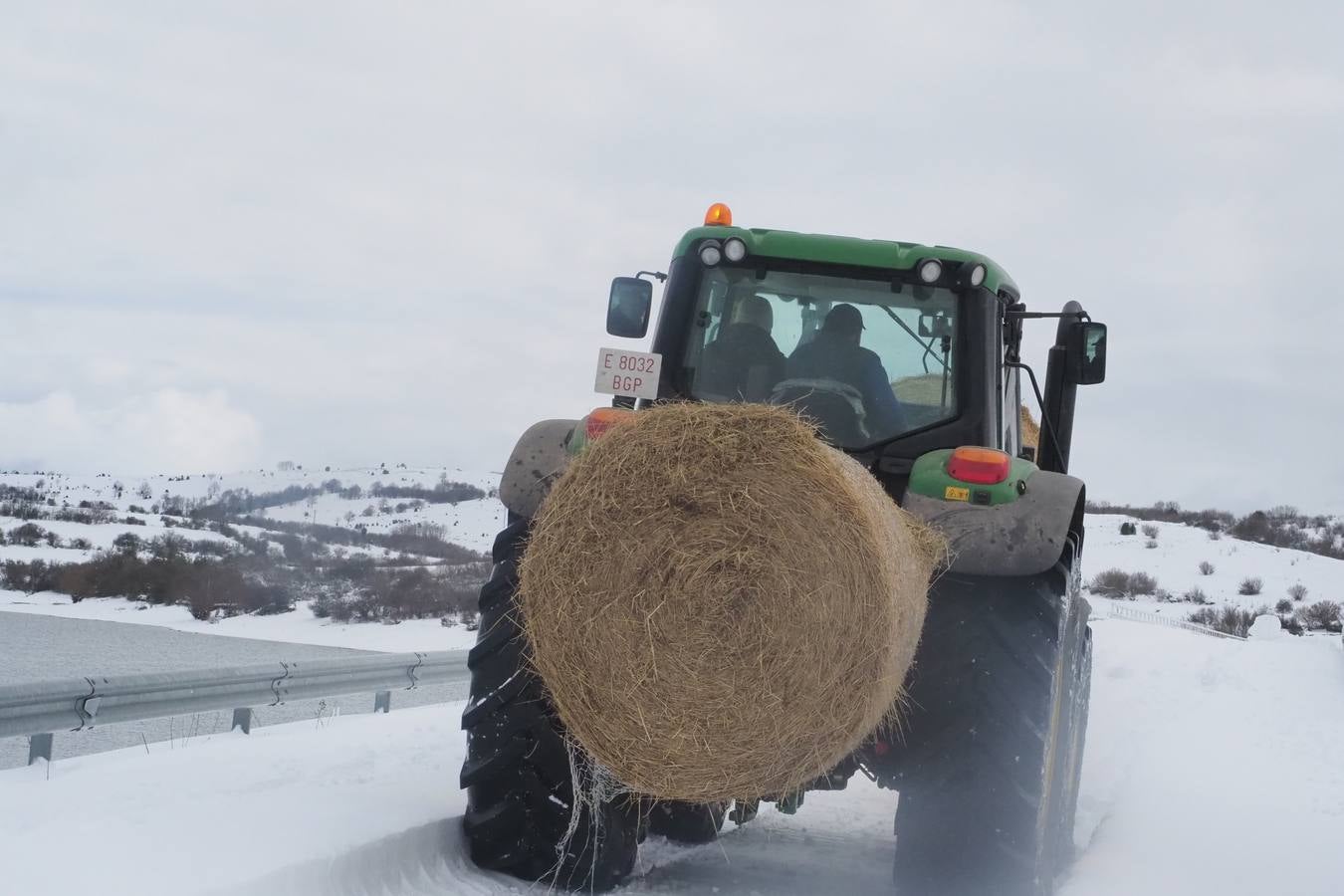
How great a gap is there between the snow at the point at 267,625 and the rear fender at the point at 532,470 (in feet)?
35.2

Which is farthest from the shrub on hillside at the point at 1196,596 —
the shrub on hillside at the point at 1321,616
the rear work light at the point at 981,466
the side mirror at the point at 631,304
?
the rear work light at the point at 981,466

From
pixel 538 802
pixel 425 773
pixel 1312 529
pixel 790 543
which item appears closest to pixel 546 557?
pixel 790 543

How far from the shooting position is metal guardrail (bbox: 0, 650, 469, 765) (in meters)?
5.00

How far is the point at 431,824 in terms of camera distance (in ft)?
13.5

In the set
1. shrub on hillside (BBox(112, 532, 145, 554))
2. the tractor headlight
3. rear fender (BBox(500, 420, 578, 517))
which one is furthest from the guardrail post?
shrub on hillside (BBox(112, 532, 145, 554))

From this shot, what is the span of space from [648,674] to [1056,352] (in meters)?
3.22

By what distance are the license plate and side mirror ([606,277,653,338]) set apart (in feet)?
3.58

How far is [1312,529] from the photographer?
42.8 m

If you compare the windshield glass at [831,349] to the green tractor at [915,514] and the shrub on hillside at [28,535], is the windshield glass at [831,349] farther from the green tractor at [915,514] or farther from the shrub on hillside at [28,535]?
the shrub on hillside at [28,535]

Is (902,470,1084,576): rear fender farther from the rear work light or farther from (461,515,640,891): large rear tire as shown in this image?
(461,515,640,891): large rear tire

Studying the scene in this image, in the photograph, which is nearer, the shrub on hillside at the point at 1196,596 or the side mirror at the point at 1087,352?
the side mirror at the point at 1087,352

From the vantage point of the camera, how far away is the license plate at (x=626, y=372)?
4023 mm

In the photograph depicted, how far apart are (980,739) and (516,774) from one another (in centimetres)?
144

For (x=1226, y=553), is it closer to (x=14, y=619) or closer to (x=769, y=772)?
(x=14, y=619)
